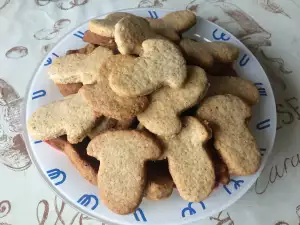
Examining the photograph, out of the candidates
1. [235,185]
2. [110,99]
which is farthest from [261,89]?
[110,99]

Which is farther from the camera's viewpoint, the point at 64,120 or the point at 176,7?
the point at 176,7

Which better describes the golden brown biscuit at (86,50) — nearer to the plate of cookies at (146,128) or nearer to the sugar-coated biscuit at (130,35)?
A: the plate of cookies at (146,128)

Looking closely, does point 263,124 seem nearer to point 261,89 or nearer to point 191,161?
point 261,89

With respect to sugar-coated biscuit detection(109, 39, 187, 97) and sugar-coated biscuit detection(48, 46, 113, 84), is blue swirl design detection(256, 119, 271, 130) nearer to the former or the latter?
sugar-coated biscuit detection(109, 39, 187, 97)

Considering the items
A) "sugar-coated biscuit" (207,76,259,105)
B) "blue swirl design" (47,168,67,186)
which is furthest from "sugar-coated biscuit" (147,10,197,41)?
"blue swirl design" (47,168,67,186)

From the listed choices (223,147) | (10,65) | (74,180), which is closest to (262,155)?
(223,147)

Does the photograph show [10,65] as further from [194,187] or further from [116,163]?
[194,187]

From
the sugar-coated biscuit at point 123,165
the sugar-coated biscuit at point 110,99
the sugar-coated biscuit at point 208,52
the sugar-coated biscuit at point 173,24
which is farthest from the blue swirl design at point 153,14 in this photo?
the sugar-coated biscuit at point 123,165
